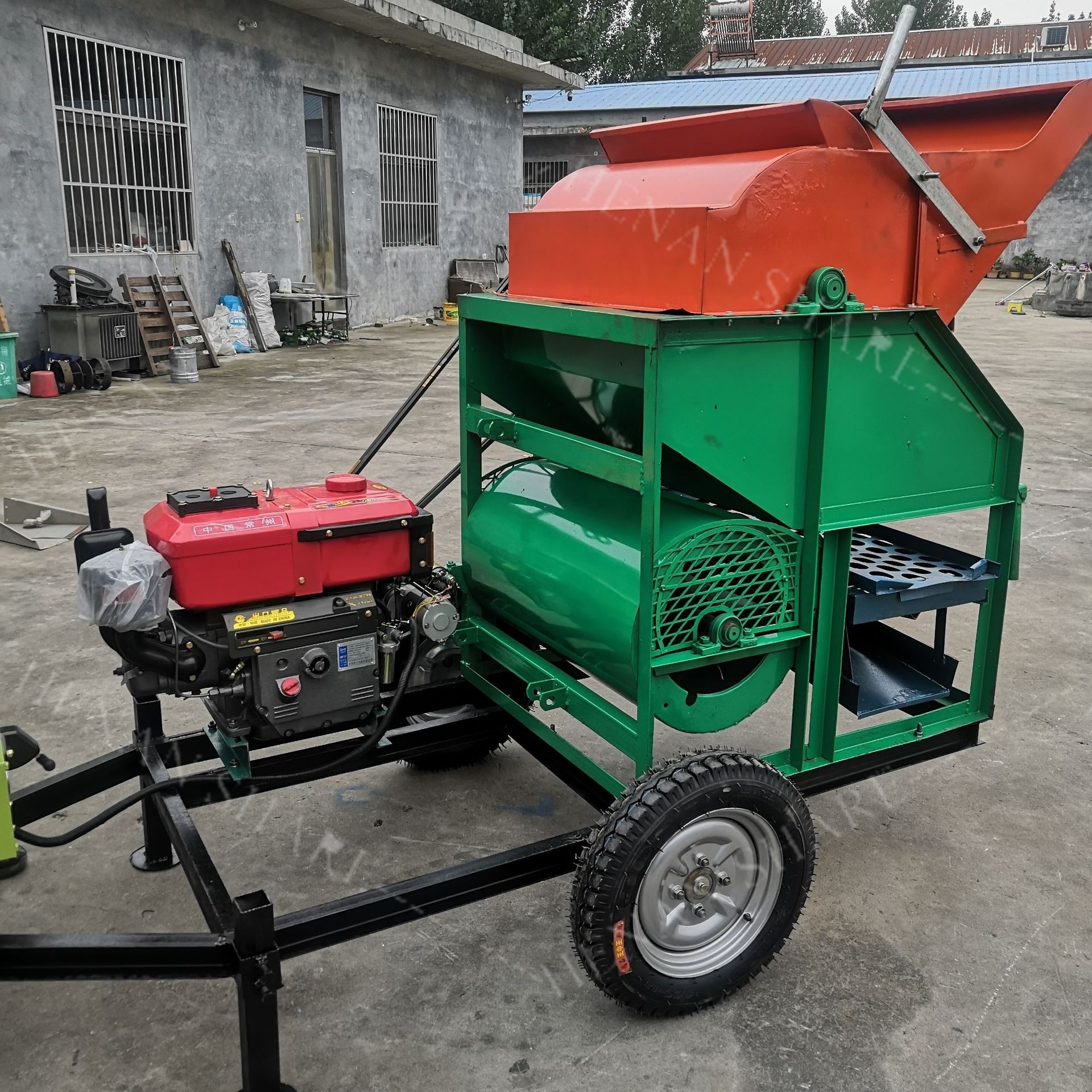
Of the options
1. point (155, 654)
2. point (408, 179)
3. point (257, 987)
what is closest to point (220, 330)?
point (408, 179)

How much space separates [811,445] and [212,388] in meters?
8.75

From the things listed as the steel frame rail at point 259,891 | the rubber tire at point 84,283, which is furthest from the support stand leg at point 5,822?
the rubber tire at point 84,283

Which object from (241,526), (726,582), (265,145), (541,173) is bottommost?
(726,582)

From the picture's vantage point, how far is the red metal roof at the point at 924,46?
36.9 m

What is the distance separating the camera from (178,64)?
11.9m

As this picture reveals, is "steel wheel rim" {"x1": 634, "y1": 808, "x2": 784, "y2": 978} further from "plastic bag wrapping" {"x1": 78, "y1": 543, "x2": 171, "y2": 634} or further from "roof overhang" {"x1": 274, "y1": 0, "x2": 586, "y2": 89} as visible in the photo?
"roof overhang" {"x1": 274, "y1": 0, "x2": 586, "y2": 89}

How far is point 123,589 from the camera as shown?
215 cm

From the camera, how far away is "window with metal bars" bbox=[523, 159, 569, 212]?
2689 cm

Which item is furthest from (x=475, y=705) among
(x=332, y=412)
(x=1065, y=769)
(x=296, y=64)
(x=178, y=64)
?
(x=296, y=64)

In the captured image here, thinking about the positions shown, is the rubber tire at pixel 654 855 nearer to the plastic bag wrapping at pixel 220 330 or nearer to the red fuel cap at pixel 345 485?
the red fuel cap at pixel 345 485

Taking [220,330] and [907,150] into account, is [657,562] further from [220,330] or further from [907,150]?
[220,330]

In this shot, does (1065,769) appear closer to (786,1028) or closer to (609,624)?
(786,1028)

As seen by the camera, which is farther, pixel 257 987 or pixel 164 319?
pixel 164 319

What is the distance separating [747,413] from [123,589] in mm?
1330
